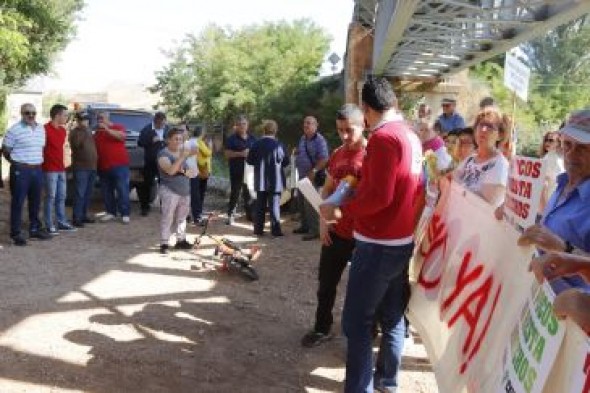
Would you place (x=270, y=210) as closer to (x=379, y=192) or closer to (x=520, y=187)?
(x=379, y=192)

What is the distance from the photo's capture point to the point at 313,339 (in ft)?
16.8

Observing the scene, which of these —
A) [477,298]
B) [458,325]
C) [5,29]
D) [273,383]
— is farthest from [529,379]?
[5,29]

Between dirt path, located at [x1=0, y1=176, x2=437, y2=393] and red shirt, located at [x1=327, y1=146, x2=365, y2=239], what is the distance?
107cm

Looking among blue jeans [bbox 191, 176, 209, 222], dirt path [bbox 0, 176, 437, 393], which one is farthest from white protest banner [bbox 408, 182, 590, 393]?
blue jeans [bbox 191, 176, 209, 222]

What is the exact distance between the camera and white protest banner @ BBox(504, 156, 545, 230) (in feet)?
9.34

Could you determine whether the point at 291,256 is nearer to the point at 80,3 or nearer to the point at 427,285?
the point at 427,285

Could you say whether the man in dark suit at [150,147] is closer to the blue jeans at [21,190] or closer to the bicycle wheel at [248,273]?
the blue jeans at [21,190]

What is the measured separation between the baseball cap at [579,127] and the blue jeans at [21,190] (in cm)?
762

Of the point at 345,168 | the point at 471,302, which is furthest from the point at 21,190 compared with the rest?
the point at 471,302

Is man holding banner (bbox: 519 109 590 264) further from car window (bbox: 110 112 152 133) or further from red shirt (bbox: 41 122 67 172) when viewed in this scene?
car window (bbox: 110 112 152 133)

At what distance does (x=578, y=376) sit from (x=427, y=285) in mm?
2269

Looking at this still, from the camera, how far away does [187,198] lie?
8375 mm

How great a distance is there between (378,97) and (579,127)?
51.0 inches

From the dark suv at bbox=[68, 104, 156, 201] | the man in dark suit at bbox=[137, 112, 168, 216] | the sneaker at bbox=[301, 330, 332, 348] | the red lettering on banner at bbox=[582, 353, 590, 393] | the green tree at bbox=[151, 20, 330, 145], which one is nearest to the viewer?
the red lettering on banner at bbox=[582, 353, 590, 393]
